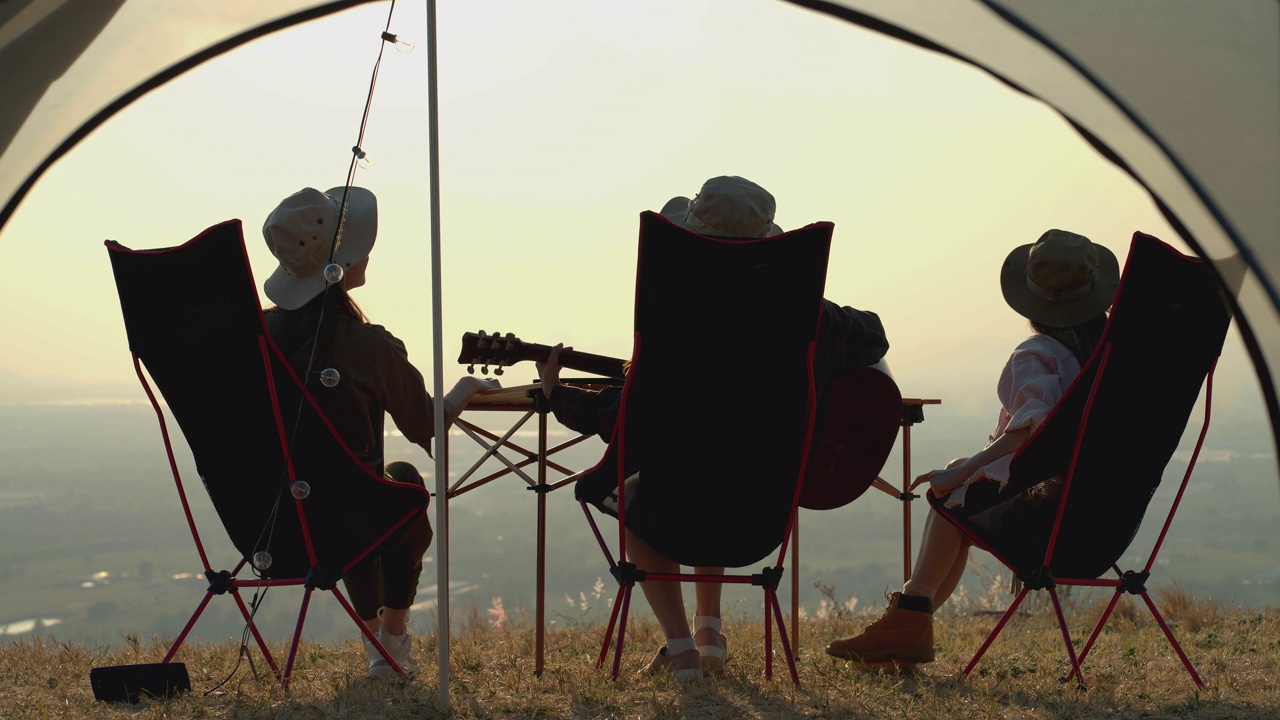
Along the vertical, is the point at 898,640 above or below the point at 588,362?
below

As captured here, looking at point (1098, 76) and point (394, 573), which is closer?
point (1098, 76)

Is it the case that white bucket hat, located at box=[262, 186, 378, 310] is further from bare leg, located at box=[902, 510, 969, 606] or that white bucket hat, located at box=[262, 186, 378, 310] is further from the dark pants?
bare leg, located at box=[902, 510, 969, 606]

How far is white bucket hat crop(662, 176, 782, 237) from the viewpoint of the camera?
308 cm

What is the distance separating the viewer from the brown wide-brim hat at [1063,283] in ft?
10.2

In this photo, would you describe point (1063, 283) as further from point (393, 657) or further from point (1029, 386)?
point (393, 657)

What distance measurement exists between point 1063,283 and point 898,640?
42.8 inches

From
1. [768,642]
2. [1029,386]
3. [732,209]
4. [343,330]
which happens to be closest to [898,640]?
[768,642]

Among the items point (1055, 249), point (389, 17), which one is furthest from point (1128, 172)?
point (389, 17)

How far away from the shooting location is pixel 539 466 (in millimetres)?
3359

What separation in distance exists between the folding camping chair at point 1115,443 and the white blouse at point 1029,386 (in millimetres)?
52

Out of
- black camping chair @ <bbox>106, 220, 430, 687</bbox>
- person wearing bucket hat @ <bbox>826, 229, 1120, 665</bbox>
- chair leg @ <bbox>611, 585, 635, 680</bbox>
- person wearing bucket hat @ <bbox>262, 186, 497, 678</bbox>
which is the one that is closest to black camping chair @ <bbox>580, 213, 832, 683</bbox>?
chair leg @ <bbox>611, 585, 635, 680</bbox>

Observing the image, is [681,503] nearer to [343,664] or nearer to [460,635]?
[343,664]

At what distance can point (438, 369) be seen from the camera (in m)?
2.72

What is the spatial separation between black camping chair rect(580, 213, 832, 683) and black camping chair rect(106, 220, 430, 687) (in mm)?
662
